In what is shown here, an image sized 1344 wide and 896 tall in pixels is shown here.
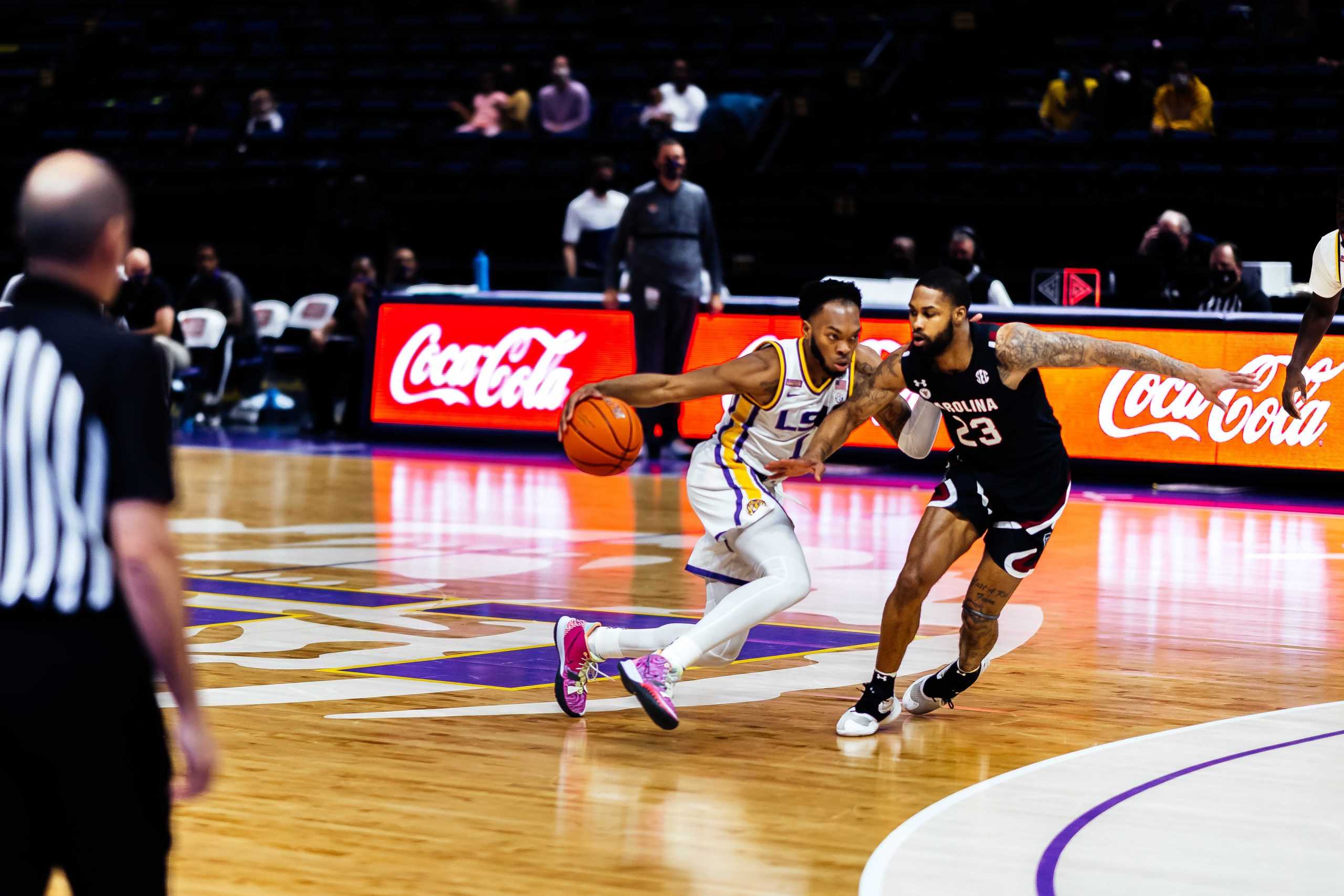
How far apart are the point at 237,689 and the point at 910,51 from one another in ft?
49.0

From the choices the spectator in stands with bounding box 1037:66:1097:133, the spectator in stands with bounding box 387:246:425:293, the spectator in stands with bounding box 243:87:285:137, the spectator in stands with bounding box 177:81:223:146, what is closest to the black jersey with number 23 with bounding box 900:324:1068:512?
the spectator in stands with bounding box 387:246:425:293

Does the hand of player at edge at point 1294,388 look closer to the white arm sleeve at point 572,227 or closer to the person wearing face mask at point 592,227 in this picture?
the person wearing face mask at point 592,227

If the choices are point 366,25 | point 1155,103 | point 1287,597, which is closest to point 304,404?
point 366,25

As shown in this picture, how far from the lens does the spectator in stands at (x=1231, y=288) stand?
43.7 feet

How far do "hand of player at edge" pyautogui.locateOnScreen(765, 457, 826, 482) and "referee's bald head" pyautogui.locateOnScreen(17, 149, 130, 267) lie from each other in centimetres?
351

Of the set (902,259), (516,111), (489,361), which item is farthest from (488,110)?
(902,259)

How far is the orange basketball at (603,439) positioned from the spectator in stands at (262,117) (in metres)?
Result: 16.2

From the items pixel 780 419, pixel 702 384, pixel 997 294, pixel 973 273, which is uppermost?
pixel 973 273

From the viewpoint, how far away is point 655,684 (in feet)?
19.4

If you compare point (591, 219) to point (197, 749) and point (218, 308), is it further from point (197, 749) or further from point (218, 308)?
point (197, 749)

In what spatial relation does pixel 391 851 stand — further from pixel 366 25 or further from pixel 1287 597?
pixel 366 25

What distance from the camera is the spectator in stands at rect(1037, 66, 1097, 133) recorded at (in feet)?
58.9

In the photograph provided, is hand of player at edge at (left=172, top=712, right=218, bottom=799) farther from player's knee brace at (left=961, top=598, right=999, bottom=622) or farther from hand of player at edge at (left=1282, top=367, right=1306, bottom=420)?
hand of player at edge at (left=1282, top=367, right=1306, bottom=420)

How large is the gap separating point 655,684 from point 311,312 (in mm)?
14471
